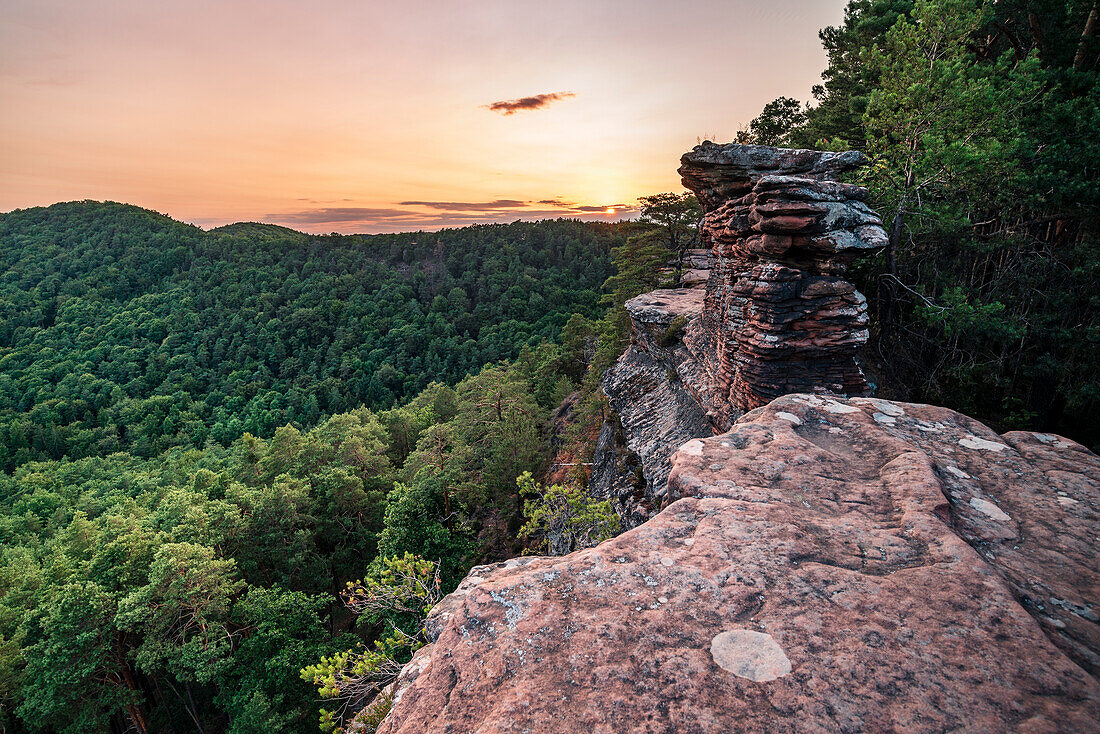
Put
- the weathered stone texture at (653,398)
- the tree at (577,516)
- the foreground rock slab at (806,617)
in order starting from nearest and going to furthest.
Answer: the foreground rock slab at (806,617), the tree at (577,516), the weathered stone texture at (653,398)

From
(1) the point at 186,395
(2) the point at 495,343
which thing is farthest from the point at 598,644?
(1) the point at 186,395

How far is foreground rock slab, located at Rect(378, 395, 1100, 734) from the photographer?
2137 millimetres

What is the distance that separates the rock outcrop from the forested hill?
7076 centimetres

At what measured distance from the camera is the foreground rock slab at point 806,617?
2.14 m

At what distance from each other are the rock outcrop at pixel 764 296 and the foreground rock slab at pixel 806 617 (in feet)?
10.2

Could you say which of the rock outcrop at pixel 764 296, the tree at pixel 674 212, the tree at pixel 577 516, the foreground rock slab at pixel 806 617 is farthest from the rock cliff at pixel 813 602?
the tree at pixel 674 212

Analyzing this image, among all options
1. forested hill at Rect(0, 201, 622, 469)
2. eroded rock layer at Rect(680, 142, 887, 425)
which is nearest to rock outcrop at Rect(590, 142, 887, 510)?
eroded rock layer at Rect(680, 142, 887, 425)

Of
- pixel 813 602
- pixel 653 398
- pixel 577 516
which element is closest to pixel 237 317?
pixel 653 398

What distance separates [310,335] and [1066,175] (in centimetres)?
11809

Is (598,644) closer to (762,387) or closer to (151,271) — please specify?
Answer: (762,387)

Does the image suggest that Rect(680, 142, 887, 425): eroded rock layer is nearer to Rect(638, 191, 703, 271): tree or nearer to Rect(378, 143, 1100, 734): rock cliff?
Rect(378, 143, 1100, 734): rock cliff

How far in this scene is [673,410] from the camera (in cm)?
1379

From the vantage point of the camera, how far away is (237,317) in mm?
107250

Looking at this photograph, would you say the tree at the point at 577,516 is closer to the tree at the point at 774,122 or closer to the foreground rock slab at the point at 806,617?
the foreground rock slab at the point at 806,617
